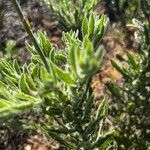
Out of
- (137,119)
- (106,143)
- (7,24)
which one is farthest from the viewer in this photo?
(7,24)

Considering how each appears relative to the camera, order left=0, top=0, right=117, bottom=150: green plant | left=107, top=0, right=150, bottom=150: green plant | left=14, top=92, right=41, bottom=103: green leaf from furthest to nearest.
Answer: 1. left=107, top=0, right=150, bottom=150: green plant
2. left=14, top=92, right=41, bottom=103: green leaf
3. left=0, top=0, right=117, bottom=150: green plant

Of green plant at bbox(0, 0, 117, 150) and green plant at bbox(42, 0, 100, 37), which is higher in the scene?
green plant at bbox(0, 0, 117, 150)

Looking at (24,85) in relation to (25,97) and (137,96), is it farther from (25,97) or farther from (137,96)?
(137,96)

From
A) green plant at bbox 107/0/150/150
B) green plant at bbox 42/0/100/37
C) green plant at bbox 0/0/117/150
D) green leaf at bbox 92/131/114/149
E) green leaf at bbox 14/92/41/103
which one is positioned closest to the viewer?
green plant at bbox 0/0/117/150

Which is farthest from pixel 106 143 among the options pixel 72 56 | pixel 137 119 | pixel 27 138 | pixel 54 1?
pixel 54 1

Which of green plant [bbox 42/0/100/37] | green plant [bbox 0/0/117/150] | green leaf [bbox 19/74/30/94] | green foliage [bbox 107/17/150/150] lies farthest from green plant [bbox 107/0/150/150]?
green leaf [bbox 19/74/30/94]

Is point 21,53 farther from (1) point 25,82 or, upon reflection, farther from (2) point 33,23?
(1) point 25,82

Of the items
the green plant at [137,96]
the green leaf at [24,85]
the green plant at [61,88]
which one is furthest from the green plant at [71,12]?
the green leaf at [24,85]

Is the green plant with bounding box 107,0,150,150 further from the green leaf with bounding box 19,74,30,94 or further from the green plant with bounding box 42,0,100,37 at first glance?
the green leaf with bounding box 19,74,30,94
